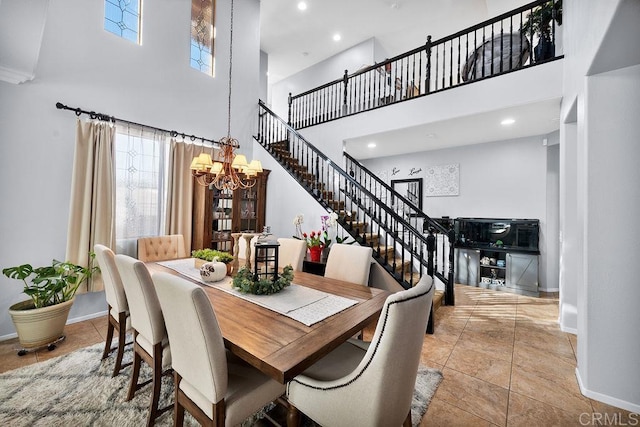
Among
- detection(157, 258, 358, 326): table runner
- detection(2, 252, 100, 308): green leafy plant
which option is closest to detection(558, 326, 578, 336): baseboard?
detection(157, 258, 358, 326): table runner

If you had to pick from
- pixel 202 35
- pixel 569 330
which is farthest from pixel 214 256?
pixel 202 35

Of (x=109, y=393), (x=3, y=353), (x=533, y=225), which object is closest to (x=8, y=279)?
(x=3, y=353)

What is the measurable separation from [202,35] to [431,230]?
4.78 m

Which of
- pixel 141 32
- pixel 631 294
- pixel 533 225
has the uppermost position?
pixel 141 32

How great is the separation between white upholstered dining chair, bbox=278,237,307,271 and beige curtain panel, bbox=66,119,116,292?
→ 2101 millimetres

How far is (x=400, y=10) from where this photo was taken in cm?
527

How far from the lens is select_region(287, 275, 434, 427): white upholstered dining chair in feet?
3.22

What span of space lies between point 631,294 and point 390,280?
6.88 feet

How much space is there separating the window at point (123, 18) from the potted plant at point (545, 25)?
204 inches

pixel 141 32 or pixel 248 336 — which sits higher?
pixel 141 32

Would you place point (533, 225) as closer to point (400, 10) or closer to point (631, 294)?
point (631, 294)

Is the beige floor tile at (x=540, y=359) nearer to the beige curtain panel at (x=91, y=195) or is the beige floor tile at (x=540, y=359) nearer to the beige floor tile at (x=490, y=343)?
the beige floor tile at (x=490, y=343)

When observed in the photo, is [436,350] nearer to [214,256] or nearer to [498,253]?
[214,256]

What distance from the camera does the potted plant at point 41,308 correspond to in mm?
2318
